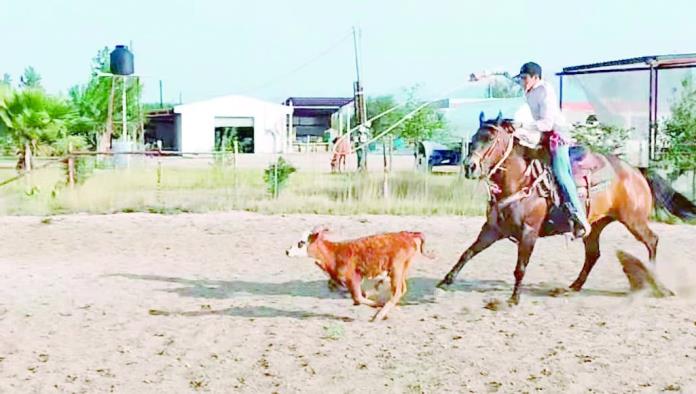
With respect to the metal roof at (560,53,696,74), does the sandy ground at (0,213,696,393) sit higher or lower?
lower

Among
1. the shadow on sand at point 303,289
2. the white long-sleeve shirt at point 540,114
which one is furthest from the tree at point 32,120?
the white long-sleeve shirt at point 540,114

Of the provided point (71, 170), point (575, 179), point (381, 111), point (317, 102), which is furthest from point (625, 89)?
point (317, 102)

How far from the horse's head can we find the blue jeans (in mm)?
528

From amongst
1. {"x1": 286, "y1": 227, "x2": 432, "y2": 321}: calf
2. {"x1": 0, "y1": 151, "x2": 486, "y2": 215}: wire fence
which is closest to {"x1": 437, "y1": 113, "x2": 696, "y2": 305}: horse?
{"x1": 286, "y1": 227, "x2": 432, "y2": 321}: calf

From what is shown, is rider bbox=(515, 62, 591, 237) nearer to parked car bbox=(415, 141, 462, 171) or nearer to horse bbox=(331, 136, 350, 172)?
horse bbox=(331, 136, 350, 172)

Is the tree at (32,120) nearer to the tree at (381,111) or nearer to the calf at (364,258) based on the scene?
the calf at (364,258)

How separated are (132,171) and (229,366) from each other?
13.7 m

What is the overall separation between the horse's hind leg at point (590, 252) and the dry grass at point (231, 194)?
6741mm

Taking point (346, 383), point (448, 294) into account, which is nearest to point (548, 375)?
point (346, 383)

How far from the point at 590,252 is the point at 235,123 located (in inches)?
2024

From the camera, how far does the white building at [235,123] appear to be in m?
58.1

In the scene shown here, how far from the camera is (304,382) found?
6.28 meters

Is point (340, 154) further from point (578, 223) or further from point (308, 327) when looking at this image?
point (308, 327)

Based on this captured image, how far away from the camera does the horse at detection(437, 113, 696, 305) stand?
8.70 m
